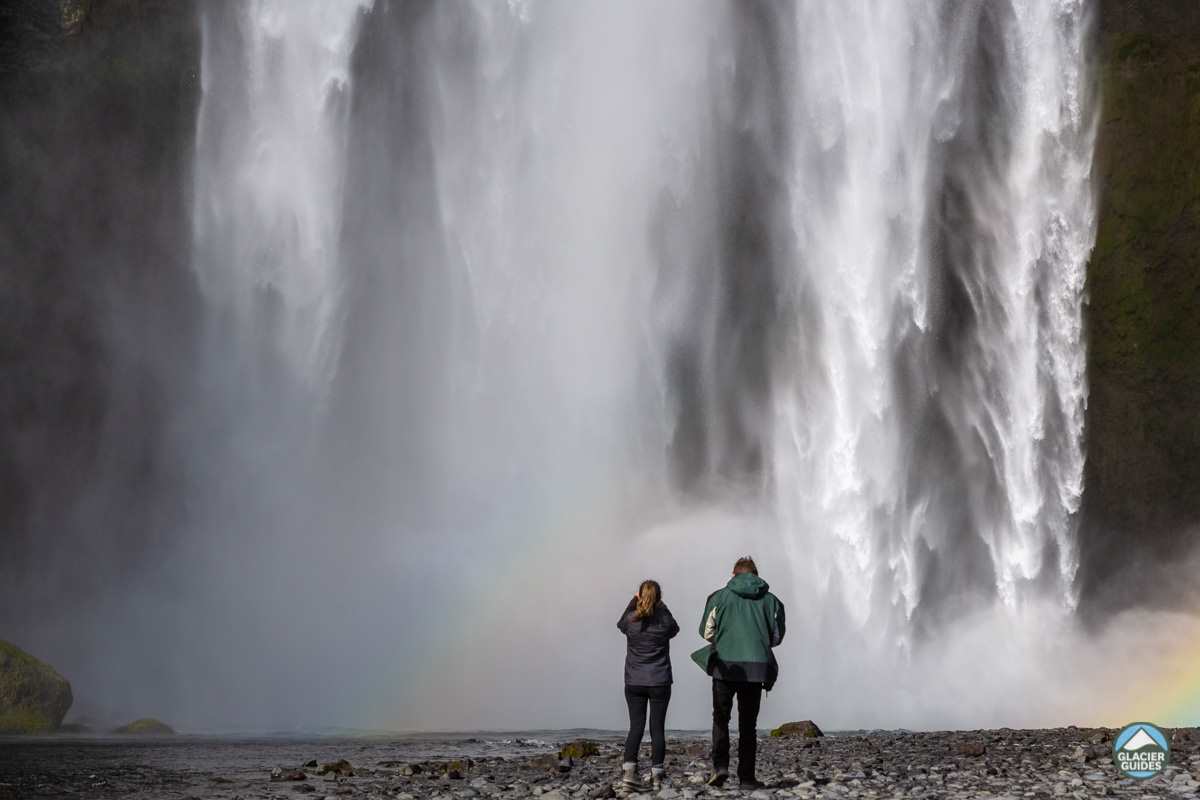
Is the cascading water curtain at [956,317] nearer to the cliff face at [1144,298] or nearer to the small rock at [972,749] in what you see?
the cliff face at [1144,298]

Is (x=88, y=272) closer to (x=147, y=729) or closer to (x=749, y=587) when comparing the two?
(x=147, y=729)

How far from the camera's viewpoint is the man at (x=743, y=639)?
11656mm

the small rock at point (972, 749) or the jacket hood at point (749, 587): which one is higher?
A: the jacket hood at point (749, 587)

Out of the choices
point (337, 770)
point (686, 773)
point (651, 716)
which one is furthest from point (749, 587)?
point (337, 770)

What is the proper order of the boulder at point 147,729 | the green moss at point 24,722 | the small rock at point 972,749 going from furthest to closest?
the boulder at point 147,729, the green moss at point 24,722, the small rock at point 972,749

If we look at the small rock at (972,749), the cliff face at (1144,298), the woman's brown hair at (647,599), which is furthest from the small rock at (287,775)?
the cliff face at (1144,298)

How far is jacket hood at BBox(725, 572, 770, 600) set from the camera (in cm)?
1172

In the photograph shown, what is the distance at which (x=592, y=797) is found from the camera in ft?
40.1

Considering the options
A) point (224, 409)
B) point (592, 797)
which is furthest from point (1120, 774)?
point (224, 409)

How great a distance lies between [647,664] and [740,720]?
98 cm

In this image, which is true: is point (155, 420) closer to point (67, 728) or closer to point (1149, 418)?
point (67, 728)

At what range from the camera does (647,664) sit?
40.7 ft

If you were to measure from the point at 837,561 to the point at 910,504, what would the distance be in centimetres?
250

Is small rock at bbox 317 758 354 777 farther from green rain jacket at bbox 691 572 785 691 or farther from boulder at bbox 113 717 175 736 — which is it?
boulder at bbox 113 717 175 736
